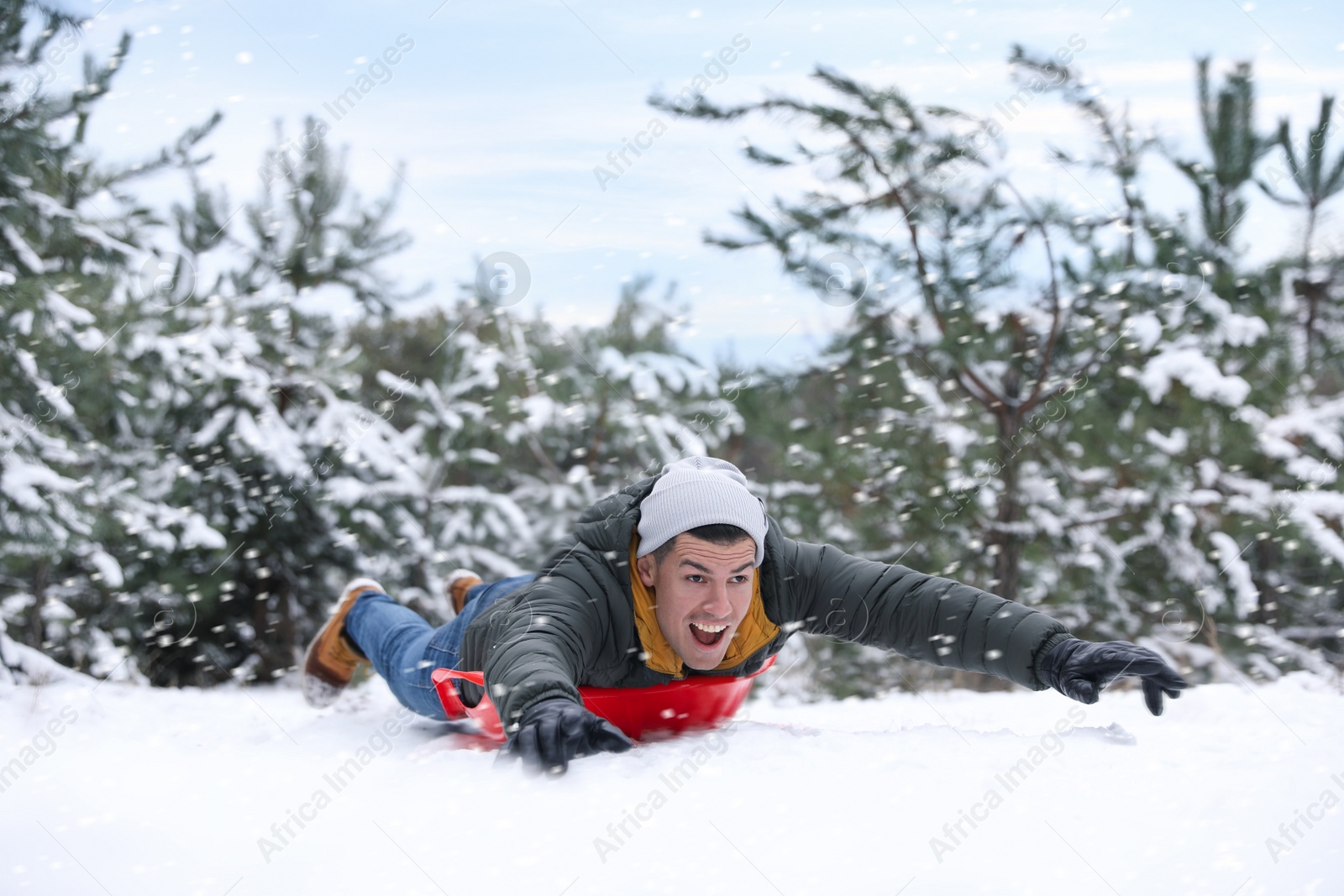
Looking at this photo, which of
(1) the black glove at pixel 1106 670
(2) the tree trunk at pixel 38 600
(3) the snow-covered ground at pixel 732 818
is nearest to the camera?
(3) the snow-covered ground at pixel 732 818

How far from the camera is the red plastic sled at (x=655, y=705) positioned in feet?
7.25

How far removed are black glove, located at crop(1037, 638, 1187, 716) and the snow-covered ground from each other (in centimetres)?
9

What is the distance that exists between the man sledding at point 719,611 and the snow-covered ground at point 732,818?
0.70 ft

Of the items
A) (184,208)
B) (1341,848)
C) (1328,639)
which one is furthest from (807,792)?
(184,208)

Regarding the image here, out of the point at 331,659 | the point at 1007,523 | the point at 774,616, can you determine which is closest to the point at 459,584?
the point at 331,659

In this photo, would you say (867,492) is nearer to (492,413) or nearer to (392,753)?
(492,413)

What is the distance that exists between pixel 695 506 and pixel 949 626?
0.69 metres

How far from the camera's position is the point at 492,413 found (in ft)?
20.5

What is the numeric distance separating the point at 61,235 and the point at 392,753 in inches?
145

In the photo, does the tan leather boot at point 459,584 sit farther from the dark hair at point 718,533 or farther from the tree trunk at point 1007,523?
the tree trunk at point 1007,523

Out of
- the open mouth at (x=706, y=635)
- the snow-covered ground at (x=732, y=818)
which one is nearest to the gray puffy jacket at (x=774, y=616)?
the open mouth at (x=706, y=635)

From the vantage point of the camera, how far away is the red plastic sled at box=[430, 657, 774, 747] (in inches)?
87.0

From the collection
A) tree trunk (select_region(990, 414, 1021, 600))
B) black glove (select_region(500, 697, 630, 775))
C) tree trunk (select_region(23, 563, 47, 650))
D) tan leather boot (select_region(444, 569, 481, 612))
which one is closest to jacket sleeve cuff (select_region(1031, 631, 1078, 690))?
black glove (select_region(500, 697, 630, 775))

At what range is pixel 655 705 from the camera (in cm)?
227
